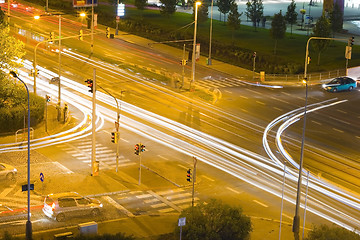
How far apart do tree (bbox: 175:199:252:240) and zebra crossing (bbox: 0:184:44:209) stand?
32.4 feet

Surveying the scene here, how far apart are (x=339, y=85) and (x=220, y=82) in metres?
12.5

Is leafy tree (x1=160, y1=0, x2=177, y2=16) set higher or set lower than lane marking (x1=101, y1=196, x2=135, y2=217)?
higher

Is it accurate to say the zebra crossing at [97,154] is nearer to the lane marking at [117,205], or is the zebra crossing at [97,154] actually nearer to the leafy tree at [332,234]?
the lane marking at [117,205]

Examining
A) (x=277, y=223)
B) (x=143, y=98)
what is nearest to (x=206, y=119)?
(x=143, y=98)

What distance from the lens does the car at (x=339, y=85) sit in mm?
67688

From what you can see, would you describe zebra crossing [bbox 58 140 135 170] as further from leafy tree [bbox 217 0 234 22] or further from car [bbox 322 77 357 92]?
leafy tree [bbox 217 0 234 22]

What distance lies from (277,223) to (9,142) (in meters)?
22.8

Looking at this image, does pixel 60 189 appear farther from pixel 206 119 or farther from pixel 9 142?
pixel 206 119

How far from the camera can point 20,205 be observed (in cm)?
3672

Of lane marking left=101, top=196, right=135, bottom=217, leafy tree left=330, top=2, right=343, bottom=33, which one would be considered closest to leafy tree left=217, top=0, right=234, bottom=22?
leafy tree left=330, top=2, right=343, bottom=33

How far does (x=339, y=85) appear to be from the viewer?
6769cm

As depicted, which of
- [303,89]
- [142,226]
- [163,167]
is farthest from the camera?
[303,89]

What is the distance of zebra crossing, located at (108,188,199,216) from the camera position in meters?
37.4

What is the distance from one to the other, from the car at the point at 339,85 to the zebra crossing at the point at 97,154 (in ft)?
96.0
